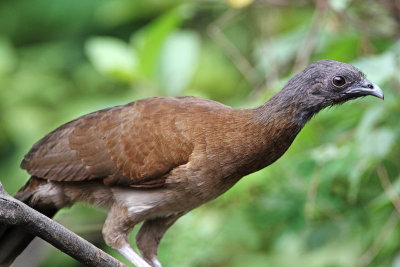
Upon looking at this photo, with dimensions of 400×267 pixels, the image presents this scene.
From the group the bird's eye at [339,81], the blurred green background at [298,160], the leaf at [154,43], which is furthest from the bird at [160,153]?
the leaf at [154,43]

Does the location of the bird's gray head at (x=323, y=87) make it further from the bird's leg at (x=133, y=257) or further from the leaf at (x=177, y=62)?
the leaf at (x=177, y=62)

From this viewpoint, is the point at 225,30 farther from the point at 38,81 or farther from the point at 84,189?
the point at 84,189

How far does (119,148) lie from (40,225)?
91 centimetres

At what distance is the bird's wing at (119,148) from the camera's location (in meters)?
3.27

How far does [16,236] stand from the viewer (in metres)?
3.51

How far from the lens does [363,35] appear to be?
4.24 metres

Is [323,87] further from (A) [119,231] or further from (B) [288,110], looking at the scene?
(A) [119,231]

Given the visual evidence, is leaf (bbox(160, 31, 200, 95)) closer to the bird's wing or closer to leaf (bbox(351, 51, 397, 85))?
the bird's wing

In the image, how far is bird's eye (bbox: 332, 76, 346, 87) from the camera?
3.11 m

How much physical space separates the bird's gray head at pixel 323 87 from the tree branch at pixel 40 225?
3.56 feet

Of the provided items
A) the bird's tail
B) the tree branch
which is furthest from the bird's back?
the tree branch

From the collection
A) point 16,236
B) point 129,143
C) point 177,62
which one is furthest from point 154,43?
point 16,236

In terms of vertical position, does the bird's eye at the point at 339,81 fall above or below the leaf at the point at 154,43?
below

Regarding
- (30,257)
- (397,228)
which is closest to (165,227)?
(30,257)
